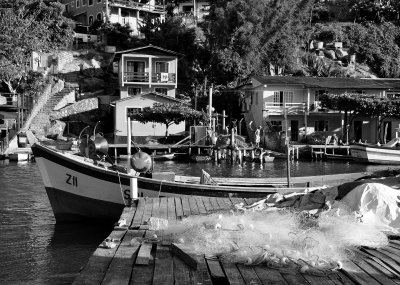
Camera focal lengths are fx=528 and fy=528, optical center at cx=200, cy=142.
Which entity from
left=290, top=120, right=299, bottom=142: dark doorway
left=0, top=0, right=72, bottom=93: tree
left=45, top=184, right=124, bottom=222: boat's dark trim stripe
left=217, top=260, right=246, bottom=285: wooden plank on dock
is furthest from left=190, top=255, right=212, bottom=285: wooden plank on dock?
left=0, top=0, right=72, bottom=93: tree

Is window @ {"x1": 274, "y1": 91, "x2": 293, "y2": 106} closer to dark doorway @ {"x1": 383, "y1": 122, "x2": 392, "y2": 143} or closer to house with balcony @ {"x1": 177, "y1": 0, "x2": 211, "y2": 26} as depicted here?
dark doorway @ {"x1": 383, "y1": 122, "x2": 392, "y2": 143}

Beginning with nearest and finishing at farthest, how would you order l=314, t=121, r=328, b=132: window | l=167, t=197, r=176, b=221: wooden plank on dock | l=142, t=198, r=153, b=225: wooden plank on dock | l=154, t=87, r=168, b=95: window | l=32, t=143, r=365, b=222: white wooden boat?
1. l=142, t=198, r=153, b=225: wooden plank on dock
2. l=167, t=197, r=176, b=221: wooden plank on dock
3. l=32, t=143, r=365, b=222: white wooden boat
4. l=314, t=121, r=328, b=132: window
5. l=154, t=87, r=168, b=95: window

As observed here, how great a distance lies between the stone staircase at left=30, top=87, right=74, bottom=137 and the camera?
156 feet

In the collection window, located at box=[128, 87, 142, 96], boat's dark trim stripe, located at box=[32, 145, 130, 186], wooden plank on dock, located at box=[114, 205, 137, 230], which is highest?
window, located at box=[128, 87, 142, 96]

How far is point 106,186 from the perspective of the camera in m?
15.4

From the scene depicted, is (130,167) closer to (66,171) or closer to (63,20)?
(66,171)

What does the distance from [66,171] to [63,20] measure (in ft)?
163

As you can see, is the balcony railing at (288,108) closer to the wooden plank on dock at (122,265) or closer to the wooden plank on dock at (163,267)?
the wooden plank on dock at (122,265)

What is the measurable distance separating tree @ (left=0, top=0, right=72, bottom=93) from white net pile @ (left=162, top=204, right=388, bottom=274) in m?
46.3

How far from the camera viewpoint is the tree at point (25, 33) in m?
52.4

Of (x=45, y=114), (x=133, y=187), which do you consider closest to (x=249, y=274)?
(x=133, y=187)

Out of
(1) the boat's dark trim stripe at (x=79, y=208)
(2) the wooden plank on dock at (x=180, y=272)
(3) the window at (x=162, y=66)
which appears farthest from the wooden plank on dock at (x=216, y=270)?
(3) the window at (x=162, y=66)

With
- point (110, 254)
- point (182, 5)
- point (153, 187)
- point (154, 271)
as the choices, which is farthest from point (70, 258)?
point (182, 5)

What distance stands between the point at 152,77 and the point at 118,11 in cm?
2054
